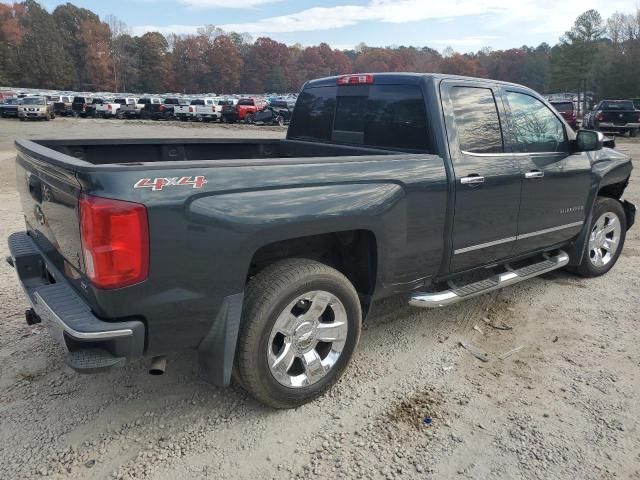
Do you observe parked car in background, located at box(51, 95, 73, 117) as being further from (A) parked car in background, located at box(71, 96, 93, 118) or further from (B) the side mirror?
(B) the side mirror

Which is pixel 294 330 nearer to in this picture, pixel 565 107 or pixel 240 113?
pixel 565 107

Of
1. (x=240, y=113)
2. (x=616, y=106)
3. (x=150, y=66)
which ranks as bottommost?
(x=240, y=113)

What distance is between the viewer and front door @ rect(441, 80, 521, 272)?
349 centimetres

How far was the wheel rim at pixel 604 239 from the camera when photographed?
504 cm

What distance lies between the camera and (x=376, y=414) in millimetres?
2965

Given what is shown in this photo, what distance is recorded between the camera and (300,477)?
248 cm

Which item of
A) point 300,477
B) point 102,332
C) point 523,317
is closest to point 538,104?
point 523,317

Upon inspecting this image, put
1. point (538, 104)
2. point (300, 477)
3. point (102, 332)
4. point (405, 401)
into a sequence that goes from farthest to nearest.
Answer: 1. point (538, 104)
2. point (405, 401)
3. point (300, 477)
4. point (102, 332)

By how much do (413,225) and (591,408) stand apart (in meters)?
1.51

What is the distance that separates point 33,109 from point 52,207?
36068 mm

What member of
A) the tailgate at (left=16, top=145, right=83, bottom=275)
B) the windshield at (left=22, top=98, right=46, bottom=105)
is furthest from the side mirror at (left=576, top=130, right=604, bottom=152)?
the windshield at (left=22, top=98, right=46, bottom=105)

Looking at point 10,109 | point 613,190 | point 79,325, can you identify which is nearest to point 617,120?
point 613,190

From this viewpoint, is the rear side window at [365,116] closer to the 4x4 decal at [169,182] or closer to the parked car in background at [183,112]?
the 4x4 decal at [169,182]

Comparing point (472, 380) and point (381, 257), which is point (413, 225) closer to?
point (381, 257)
